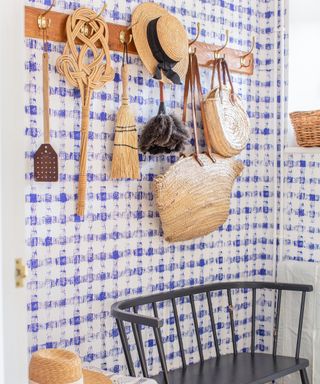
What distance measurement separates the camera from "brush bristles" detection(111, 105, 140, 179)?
2.74 meters

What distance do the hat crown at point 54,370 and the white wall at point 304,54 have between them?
6.13 ft

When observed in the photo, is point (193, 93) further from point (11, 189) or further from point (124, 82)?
point (11, 189)

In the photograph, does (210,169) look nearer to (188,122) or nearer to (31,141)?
(188,122)

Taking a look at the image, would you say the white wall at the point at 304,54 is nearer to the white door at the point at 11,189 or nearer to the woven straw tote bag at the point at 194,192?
the woven straw tote bag at the point at 194,192

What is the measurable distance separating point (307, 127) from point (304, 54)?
47 cm

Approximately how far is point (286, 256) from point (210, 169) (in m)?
0.73

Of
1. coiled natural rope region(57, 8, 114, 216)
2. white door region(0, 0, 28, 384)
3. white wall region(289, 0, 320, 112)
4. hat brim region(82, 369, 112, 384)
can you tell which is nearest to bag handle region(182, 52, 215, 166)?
coiled natural rope region(57, 8, 114, 216)

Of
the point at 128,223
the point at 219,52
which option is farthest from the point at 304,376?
the point at 219,52

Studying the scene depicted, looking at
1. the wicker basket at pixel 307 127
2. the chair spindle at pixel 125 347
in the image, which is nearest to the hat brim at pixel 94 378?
the chair spindle at pixel 125 347

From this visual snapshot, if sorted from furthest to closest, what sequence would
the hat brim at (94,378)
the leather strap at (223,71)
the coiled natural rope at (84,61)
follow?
the leather strap at (223,71) → the coiled natural rope at (84,61) → the hat brim at (94,378)

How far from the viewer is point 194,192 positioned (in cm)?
300

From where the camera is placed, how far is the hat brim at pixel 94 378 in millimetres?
2408

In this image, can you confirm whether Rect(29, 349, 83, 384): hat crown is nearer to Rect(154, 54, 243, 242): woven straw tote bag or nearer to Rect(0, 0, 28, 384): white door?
Rect(0, 0, 28, 384): white door

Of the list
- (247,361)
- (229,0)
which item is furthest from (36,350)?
(229,0)
